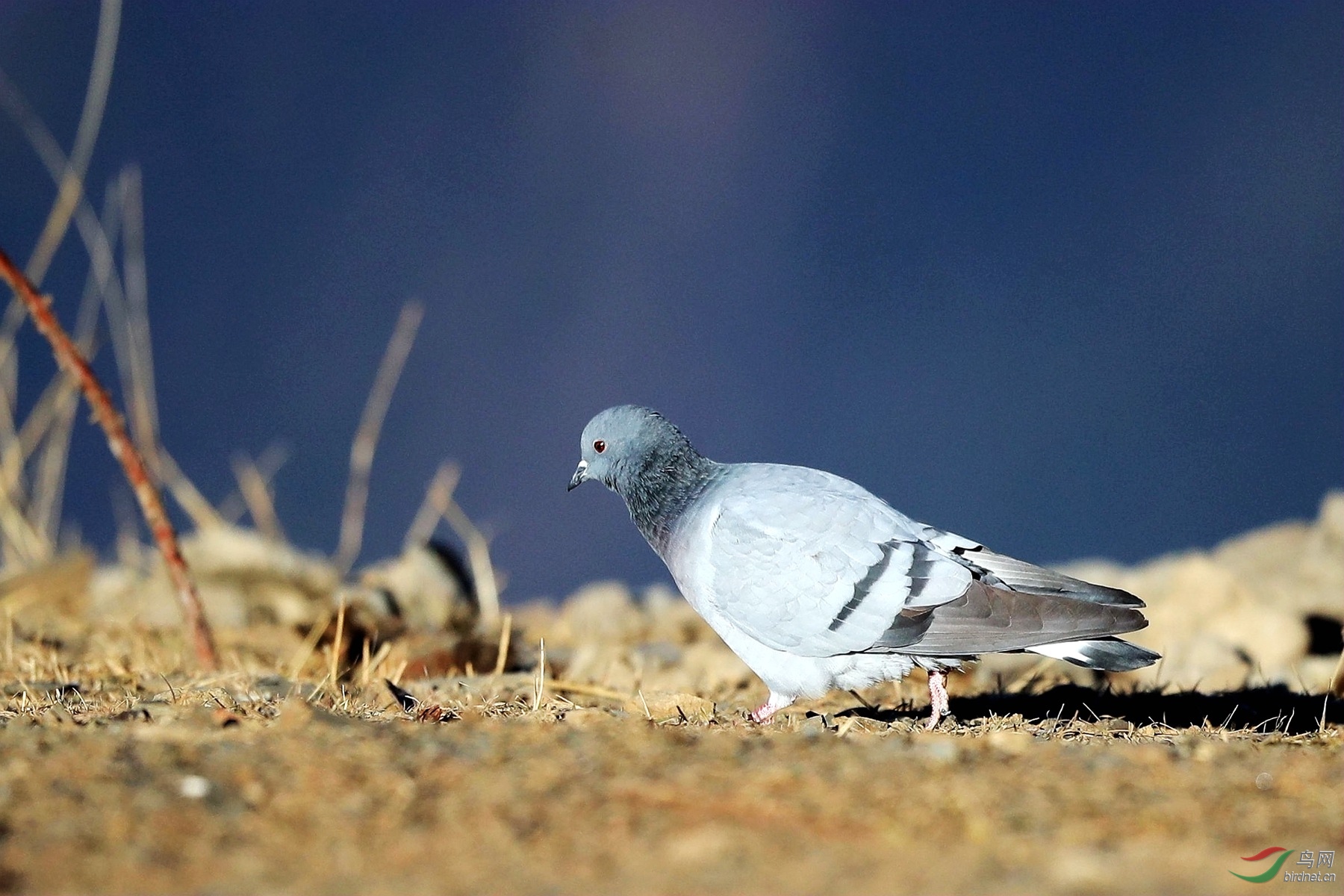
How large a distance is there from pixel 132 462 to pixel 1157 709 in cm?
476

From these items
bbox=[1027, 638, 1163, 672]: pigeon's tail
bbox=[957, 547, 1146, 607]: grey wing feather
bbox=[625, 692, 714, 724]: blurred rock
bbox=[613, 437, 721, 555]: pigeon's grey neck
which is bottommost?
bbox=[625, 692, 714, 724]: blurred rock

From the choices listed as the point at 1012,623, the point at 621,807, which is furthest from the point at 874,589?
the point at 621,807

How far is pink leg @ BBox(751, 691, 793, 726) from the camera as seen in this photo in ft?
12.5

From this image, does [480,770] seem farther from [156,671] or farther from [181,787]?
[156,671]

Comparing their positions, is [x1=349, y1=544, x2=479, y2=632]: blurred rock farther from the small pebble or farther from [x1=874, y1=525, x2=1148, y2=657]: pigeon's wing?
the small pebble

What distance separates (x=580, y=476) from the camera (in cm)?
473

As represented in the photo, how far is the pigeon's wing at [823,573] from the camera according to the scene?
376 cm

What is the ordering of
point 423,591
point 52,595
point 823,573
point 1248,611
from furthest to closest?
point 423,591 < point 52,595 < point 1248,611 < point 823,573

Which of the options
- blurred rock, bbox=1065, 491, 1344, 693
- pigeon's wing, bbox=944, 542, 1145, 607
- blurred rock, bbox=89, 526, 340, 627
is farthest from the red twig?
blurred rock, bbox=1065, 491, 1344, 693

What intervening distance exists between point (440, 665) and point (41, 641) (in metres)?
2.26

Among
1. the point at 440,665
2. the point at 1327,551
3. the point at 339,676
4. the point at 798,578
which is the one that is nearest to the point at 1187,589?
the point at 1327,551

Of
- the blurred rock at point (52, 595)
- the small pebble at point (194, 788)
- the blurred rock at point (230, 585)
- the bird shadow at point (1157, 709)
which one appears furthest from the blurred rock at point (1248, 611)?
the blurred rock at point (52, 595)

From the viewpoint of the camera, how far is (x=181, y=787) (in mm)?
2262

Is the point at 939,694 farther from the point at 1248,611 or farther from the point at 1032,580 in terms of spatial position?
the point at 1248,611
